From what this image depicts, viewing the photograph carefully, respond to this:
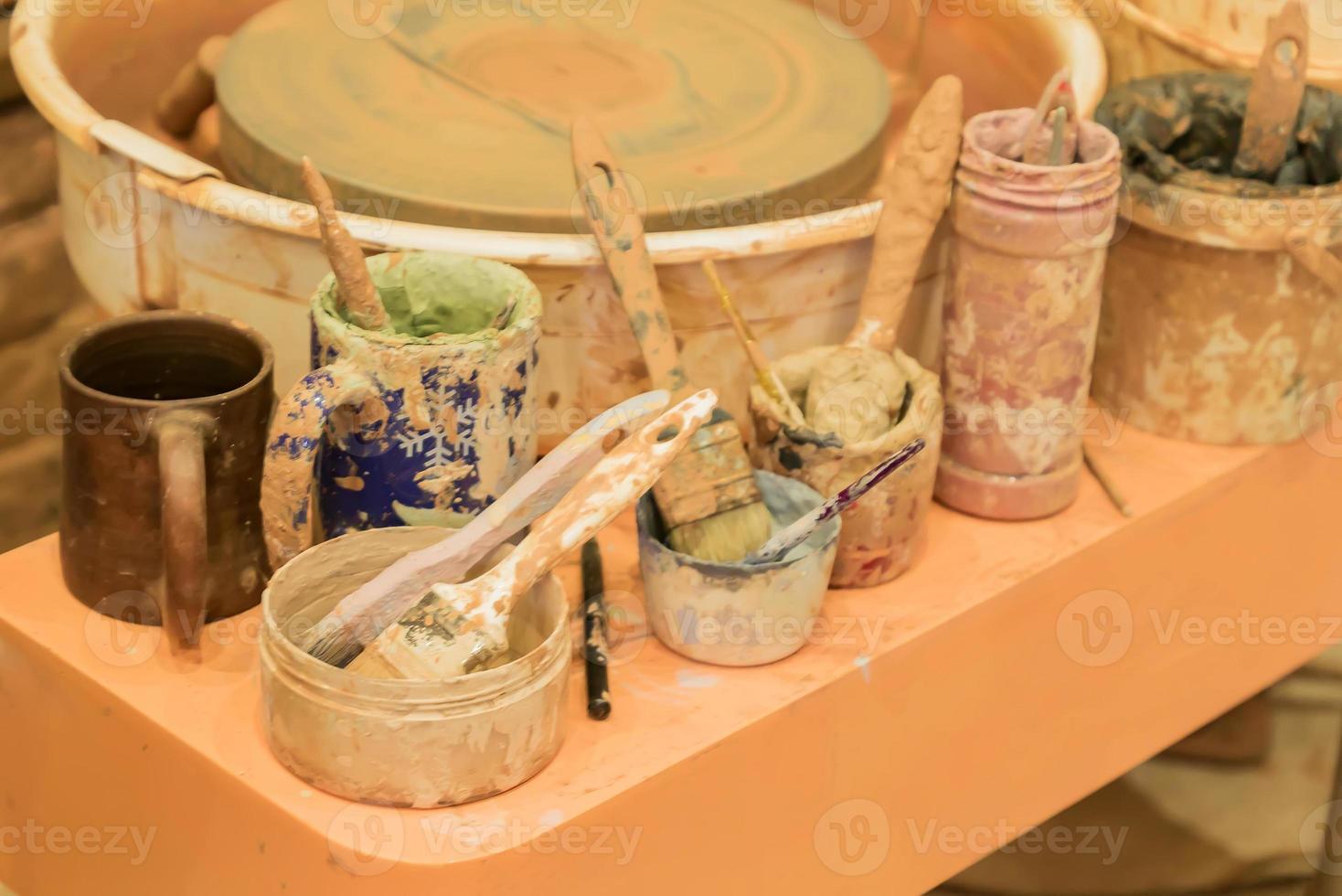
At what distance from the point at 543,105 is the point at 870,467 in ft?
1.45

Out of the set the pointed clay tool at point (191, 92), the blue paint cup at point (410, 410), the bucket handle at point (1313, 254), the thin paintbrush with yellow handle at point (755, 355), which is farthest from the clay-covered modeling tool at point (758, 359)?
the pointed clay tool at point (191, 92)

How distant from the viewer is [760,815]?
95 centimetres

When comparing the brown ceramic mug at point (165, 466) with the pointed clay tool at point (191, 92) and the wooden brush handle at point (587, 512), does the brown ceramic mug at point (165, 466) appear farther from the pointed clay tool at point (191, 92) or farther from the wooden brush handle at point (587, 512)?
the pointed clay tool at point (191, 92)

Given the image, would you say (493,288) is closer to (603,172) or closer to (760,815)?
(603,172)

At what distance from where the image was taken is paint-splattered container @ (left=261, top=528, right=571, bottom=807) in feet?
2.56

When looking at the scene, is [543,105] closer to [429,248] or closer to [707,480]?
[429,248]

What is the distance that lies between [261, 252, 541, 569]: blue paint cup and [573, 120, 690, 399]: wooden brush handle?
0.18 feet

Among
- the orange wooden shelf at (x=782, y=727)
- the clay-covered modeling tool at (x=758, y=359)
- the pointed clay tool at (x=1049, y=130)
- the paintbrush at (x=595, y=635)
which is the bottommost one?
the orange wooden shelf at (x=782, y=727)

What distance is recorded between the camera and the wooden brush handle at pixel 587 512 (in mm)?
817

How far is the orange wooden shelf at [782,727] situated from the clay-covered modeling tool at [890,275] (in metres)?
0.13

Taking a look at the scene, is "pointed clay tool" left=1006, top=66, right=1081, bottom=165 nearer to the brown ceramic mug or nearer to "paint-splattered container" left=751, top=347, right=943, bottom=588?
"paint-splattered container" left=751, top=347, right=943, bottom=588

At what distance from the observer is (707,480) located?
0.92 m

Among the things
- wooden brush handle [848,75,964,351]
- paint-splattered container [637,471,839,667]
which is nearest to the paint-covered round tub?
wooden brush handle [848,75,964,351]

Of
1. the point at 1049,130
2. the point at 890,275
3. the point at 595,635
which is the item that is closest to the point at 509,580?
the point at 595,635
